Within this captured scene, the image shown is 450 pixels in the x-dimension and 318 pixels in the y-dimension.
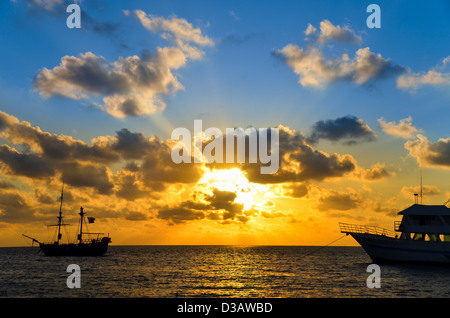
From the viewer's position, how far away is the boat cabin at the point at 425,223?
5644cm

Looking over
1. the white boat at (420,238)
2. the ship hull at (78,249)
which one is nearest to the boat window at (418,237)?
the white boat at (420,238)

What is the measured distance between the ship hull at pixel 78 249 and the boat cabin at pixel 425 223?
3447 inches

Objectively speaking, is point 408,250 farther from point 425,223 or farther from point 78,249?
point 78,249

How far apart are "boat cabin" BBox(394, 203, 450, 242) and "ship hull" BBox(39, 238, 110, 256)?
87549 mm

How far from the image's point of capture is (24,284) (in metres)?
48.6

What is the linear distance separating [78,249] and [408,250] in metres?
91.5

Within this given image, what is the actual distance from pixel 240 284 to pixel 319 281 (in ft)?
33.1

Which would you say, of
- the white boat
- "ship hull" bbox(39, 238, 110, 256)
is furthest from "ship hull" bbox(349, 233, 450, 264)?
"ship hull" bbox(39, 238, 110, 256)

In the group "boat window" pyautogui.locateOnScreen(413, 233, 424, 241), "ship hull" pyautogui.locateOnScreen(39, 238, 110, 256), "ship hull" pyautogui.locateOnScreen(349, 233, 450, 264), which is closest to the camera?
"ship hull" pyautogui.locateOnScreen(349, 233, 450, 264)

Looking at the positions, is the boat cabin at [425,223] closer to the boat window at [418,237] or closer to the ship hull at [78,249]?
the boat window at [418,237]

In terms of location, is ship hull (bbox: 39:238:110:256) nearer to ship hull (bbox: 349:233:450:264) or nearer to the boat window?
ship hull (bbox: 349:233:450:264)

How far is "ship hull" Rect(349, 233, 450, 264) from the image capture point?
56062mm

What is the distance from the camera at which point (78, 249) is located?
376ft
